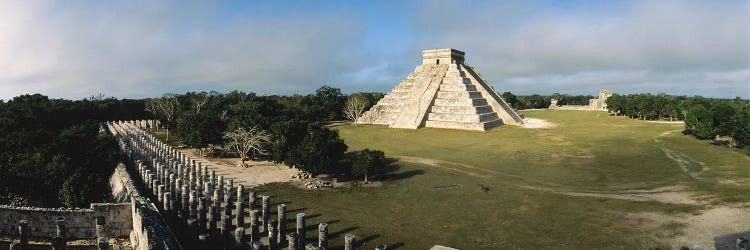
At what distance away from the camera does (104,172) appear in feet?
75.8

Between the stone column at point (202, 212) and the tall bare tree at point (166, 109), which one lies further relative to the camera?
the tall bare tree at point (166, 109)

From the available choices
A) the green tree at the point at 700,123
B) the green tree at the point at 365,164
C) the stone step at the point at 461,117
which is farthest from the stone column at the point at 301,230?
the green tree at the point at 700,123

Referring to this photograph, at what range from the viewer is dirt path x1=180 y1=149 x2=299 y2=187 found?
23797mm

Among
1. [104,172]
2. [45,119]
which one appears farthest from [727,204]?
[45,119]

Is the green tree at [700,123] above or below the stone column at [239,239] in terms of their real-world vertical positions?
above

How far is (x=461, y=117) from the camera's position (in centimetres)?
4784

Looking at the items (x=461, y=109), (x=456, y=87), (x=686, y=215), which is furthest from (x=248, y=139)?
(x=456, y=87)

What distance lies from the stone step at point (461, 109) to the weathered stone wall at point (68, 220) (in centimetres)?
3838

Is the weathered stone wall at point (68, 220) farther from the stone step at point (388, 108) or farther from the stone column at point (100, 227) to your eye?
the stone step at point (388, 108)

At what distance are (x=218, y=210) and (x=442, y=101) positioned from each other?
3786 centimetres

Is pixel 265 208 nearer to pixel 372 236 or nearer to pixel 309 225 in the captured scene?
pixel 309 225

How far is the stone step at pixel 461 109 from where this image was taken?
48.2 m

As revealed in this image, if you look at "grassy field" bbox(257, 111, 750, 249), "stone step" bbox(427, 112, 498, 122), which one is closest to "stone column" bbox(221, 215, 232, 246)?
"grassy field" bbox(257, 111, 750, 249)

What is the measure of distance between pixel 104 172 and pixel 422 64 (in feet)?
162
